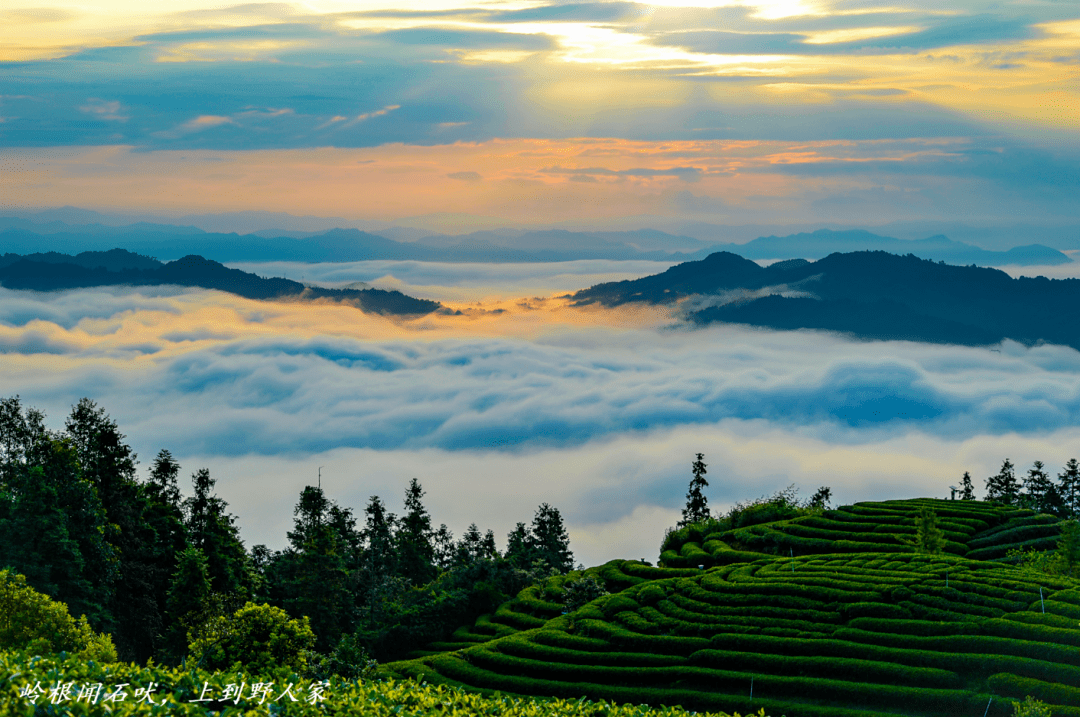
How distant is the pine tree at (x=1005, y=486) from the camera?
352ft

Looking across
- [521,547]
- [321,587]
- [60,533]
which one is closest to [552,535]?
[521,547]

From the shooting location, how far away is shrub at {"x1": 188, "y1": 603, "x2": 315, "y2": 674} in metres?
39.9

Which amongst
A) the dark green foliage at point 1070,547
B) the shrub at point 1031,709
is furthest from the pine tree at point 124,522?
the dark green foliage at point 1070,547

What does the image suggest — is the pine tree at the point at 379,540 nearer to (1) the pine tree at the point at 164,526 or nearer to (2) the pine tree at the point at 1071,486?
(1) the pine tree at the point at 164,526

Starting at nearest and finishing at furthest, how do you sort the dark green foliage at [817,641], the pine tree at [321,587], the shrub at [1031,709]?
Answer: the shrub at [1031,709], the dark green foliage at [817,641], the pine tree at [321,587]

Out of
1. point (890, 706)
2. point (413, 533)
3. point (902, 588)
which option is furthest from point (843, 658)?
point (413, 533)

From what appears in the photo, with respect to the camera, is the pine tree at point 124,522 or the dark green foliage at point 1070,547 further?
the pine tree at point 124,522

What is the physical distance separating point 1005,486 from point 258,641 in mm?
100439

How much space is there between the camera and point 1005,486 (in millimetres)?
109688

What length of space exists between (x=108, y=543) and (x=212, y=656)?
23543mm

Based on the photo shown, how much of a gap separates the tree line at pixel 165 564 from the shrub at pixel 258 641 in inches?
→ 279

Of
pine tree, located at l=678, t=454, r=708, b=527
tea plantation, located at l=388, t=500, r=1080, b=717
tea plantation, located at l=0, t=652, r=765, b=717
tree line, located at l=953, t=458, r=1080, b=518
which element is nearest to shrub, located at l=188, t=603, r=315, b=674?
tea plantation, located at l=388, t=500, r=1080, b=717

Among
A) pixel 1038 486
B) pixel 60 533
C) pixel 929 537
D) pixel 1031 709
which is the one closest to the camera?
pixel 1031 709

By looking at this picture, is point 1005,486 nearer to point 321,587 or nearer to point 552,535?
point 552,535
